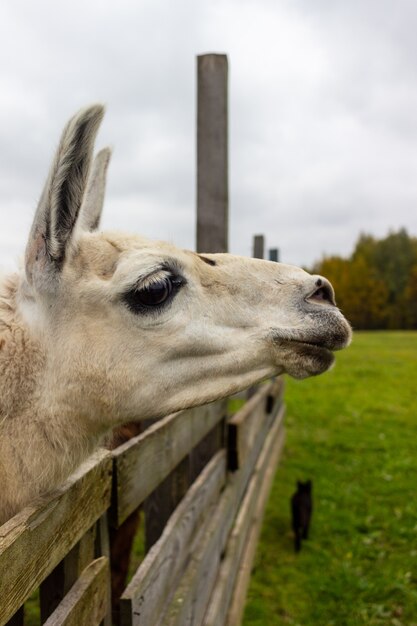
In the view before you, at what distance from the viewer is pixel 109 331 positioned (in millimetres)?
1853

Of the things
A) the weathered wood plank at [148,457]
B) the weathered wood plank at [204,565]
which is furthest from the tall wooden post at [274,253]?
the weathered wood plank at [148,457]

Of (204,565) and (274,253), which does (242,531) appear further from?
(274,253)

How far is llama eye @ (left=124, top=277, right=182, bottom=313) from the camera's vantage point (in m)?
1.85

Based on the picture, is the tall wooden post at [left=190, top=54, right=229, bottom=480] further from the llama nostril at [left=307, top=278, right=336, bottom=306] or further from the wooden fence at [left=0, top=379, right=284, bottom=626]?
the llama nostril at [left=307, top=278, right=336, bottom=306]

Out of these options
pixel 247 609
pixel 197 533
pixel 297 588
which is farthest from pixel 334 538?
Answer: pixel 197 533

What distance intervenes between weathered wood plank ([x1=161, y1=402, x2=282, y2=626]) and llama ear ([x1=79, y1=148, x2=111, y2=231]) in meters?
1.70

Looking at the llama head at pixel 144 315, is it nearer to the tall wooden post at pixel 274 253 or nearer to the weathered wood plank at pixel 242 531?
the weathered wood plank at pixel 242 531

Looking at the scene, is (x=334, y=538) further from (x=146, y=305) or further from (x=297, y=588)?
(x=146, y=305)

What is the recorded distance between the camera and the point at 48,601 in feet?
5.57

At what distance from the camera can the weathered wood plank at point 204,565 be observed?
2.49m

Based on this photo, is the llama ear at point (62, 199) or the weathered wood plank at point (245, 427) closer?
the llama ear at point (62, 199)

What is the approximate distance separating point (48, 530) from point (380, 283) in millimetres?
56548

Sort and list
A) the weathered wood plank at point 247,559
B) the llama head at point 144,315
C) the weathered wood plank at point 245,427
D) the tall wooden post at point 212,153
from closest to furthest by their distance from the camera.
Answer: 1. the llama head at point 144,315
2. the tall wooden post at point 212,153
3. the weathered wood plank at point 247,559
4. the weathered wood plank at point 245,427

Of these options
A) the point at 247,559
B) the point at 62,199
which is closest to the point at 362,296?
the point at 247,559
